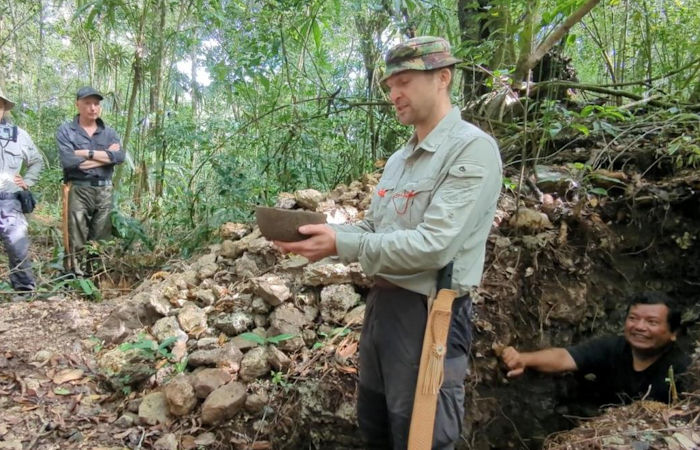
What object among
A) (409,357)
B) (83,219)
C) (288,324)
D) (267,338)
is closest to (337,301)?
(288,324)

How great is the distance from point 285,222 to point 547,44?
118 inches

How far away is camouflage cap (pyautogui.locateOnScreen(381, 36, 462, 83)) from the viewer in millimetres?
1467

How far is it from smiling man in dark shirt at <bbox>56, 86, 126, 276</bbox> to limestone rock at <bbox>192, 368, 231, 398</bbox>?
2700 mm

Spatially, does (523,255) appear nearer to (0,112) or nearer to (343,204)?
(343,204)

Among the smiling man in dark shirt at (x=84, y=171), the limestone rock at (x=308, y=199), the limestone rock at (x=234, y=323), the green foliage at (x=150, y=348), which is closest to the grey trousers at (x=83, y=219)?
the smiling man in dark shirt at (x=84, y=171)

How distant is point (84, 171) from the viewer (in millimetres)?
4438

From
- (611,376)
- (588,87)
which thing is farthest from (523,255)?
(588,87)

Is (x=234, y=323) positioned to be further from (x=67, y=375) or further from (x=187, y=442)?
(x=67, y=375)

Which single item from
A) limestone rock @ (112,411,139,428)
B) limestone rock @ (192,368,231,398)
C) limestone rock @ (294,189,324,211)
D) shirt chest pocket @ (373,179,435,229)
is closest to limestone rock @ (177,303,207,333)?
limestone rock @ (192,368,231,398)

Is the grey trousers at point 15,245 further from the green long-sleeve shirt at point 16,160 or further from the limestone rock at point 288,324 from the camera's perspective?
the limestone rock at point 288,324

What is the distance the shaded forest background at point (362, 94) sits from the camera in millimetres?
3561

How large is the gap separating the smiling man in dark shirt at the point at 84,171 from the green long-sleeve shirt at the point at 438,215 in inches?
154

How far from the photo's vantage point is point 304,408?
237 cm

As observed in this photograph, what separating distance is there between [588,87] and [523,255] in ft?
6.82
